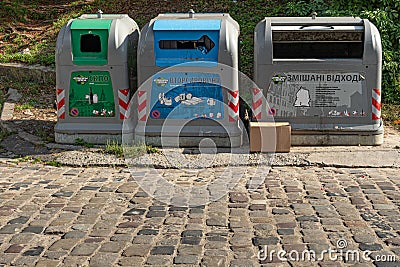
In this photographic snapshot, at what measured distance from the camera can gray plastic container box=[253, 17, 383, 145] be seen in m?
7.60

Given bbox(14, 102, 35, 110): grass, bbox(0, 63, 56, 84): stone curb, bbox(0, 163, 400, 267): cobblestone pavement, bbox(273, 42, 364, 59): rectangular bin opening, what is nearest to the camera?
bbox(0, 163, 400, 267): cobblestone pavement

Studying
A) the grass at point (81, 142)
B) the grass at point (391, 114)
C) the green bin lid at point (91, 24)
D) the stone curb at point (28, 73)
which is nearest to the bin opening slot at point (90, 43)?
the green bin lid at point (91, 24)

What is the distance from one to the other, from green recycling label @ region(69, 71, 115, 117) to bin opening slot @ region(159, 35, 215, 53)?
75 cm

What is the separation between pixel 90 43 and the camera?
314 inches

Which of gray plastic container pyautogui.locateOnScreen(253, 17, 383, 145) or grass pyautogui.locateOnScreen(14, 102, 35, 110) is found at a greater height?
gray plastic container pyautogui.locateOnScreen(253, 17, 383, 145)

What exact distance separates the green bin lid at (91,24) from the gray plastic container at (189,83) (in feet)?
1.59

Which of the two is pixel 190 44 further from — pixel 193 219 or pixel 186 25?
pixel 193 219

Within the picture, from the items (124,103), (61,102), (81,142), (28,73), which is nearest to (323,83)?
(124,103)

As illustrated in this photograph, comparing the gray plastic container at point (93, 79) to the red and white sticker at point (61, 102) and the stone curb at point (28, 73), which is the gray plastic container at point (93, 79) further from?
the stone curb at point (28, 73)

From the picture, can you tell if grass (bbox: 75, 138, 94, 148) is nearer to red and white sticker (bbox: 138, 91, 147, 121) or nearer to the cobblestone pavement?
red and white sticker (bbox: 138, 91, 147, 121)

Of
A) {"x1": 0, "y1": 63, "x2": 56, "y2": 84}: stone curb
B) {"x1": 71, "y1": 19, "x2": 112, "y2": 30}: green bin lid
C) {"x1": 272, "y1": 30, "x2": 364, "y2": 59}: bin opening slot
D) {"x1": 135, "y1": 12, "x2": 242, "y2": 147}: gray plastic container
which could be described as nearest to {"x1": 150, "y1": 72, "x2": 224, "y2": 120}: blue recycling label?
{"x1": 135, "y1": 12, "x2": 242, "y2": 147}: gray plastic container

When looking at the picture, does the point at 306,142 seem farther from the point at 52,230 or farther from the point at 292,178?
the point at 52,230

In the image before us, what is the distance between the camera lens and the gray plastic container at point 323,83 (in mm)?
7602

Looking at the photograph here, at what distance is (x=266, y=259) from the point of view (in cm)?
→ 461
